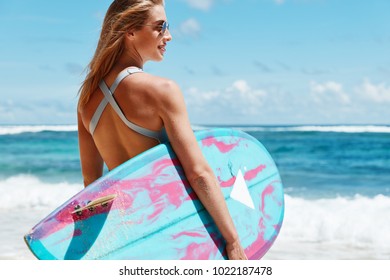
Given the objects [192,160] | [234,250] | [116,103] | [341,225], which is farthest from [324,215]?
[116,103]

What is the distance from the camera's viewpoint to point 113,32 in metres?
2.04

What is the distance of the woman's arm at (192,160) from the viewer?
75.7 inches

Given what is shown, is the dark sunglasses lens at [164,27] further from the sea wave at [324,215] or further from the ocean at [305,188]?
the sea wave at [324,215]

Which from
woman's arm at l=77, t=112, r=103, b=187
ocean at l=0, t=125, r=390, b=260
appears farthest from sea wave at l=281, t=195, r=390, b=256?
woman's arm at l=77, t=112, r=103, b=187

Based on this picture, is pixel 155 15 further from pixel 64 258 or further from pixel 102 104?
pixel 64 258

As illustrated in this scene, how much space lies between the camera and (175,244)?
207 cm

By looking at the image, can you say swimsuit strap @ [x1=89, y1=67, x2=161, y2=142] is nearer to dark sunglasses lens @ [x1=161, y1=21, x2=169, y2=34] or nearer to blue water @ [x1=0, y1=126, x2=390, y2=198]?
dark sunglasses lens @ [x1=161, y1=21, x2=169, y2=34]

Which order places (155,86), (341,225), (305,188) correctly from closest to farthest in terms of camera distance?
(155,86)
(341,225)
(305,188)

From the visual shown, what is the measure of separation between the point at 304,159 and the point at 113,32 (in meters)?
14.1

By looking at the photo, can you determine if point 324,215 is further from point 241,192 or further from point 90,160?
point 90,160

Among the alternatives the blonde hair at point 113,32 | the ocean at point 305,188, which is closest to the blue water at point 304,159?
the ocean at point 305,188
